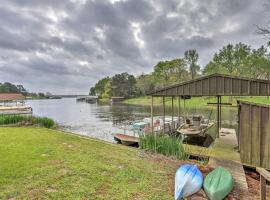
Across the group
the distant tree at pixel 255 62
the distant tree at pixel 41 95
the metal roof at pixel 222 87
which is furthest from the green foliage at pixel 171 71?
the distant tree at pixel 41 95

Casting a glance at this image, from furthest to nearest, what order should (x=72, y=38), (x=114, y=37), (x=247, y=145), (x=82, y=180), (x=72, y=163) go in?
(x=72, y=38) → (x=114, y=37) → (x=247, y=145) → (x=72, y=163) → (x=82, y=180)

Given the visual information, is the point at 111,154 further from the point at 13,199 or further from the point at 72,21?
the point at 72,21

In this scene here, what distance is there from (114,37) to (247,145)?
64.1 feet

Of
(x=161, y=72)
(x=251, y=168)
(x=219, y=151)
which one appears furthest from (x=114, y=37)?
(x=161, y=72)

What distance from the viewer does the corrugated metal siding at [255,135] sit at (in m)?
6.84

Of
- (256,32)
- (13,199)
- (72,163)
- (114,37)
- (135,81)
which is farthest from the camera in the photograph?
(135,81)

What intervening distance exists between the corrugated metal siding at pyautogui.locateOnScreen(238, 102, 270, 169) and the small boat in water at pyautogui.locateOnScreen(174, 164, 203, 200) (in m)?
3.24

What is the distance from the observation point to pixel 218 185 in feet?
15.5

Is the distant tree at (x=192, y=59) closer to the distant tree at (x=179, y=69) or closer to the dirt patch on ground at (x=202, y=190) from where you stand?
the distant tree at (x=179, y=69)

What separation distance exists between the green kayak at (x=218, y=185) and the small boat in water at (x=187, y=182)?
195 mm

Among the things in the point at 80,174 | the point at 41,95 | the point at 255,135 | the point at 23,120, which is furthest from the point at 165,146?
the point at 41,95

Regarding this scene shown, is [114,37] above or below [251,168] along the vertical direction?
above

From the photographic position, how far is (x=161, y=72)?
58656mm

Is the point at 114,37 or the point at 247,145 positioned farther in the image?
the point at 114,37
